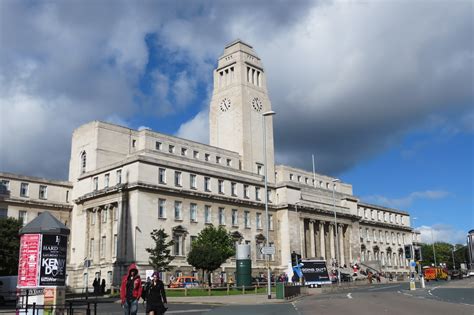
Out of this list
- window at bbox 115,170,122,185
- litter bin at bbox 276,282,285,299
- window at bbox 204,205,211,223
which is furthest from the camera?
window at bbox 204,205,211,223

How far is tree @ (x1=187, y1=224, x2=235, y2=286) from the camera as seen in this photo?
5408 centimetres

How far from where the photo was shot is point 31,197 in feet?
230

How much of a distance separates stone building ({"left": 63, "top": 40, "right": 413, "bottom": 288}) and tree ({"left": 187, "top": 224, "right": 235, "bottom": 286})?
6.50 metres

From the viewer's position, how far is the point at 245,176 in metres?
78.9

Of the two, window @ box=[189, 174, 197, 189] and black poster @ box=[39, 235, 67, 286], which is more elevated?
window @ box=[189, 174, 197, 189]

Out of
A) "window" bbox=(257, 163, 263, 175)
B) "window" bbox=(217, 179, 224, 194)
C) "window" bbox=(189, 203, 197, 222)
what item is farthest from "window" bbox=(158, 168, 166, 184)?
"window" bbox=(257, 163, 263, 175)

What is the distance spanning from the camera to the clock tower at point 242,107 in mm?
86125

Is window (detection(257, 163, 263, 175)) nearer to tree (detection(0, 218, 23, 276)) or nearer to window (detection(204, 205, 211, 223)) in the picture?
window (detection(204, 205, 211, 223))

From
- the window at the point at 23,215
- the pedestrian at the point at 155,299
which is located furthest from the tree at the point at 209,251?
the pedestrian at the point at 155,299

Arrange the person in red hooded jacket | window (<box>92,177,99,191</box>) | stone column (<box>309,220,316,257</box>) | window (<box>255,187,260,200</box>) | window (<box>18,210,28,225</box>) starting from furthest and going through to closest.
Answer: stone column (<box>309,220,316,257</box>) < window (<box>255,187,260,200</box>) < window (<box>92,177,99,191</box>) < window (<box>18,210,28,225</box>) < the person in red hooded jacket

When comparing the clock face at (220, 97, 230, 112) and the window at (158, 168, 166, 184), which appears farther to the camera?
the clock face at (220, 97, 230, 112)

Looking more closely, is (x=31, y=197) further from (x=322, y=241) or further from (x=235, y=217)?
(x=322, y=241)

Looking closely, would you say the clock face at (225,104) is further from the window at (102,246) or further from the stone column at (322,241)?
the window at (102,246)

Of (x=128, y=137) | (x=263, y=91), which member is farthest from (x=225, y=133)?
(x=128, y=137)
